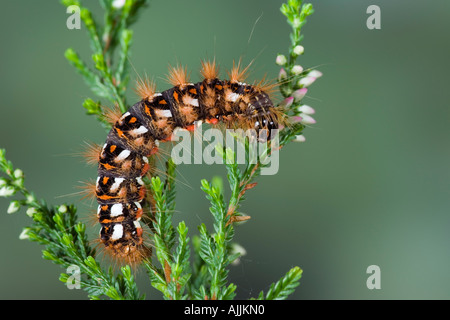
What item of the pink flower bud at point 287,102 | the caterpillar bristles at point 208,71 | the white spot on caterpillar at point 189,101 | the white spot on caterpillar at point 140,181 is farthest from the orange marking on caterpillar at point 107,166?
the pink flower bud at point 287,102

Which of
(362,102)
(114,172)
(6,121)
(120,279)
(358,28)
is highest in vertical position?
(358,28)

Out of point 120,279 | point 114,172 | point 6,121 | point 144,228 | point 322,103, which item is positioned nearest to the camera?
point 120,279

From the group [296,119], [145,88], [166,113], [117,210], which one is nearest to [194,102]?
[166,113]

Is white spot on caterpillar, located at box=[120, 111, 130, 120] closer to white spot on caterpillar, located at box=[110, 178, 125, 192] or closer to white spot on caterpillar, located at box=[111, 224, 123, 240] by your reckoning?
white spot on caterpillar, located at box=[110, 178, 125, 192]

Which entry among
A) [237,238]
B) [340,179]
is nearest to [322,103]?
[340,179]

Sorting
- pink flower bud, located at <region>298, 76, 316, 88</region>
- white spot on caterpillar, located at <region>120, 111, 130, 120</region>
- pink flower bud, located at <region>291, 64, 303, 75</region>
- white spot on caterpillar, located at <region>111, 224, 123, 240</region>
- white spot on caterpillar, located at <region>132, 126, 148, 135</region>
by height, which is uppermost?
pink flower bud, located at <region>291, 64, 303, 75</region>

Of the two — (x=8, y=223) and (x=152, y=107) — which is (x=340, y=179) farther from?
(x=8, y=223)

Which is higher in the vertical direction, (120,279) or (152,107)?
(152,107)

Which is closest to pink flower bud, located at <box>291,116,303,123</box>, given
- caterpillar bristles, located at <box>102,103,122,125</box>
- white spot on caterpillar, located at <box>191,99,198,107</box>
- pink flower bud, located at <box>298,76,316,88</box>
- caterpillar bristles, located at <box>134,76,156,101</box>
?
pink flower bud, located at <box>298,76,316,88</box>
